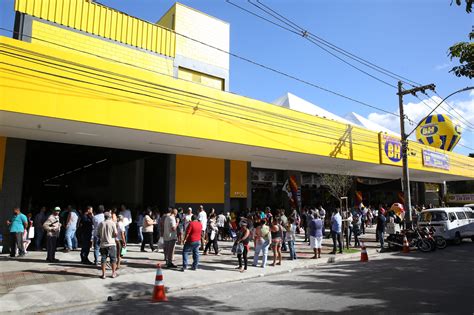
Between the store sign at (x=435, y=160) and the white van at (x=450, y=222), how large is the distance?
11105mm

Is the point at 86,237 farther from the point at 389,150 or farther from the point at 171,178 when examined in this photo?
the point at 389,150

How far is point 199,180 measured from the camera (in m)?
19.4

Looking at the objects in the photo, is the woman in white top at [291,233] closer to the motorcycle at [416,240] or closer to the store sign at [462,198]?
the motorcycle at [416,240]

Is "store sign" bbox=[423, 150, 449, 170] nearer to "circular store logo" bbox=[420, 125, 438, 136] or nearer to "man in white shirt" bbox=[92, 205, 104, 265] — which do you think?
"circular store logo" bbox=[420, 125, 438, 136]

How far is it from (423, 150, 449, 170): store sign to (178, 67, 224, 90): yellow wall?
1843 cm

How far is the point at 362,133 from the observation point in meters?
22.8

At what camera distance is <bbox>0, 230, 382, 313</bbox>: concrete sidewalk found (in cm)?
762

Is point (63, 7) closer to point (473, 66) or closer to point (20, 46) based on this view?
point (20, 46)

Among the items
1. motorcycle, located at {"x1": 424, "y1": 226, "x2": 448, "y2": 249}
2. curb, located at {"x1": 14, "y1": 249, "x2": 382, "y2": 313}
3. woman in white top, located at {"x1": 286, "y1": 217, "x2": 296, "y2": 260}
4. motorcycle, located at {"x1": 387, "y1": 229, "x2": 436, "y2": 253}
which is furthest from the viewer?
motorcycle, located at {"x1": 424, "y1": 226, "x2": 448, "y2": 249}

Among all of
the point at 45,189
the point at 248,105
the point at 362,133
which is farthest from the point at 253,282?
the point at 45,189

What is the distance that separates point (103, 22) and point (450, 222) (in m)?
18.3

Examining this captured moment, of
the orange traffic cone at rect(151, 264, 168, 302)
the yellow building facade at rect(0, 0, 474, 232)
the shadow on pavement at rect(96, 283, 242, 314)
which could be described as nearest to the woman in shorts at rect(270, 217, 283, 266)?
the shadow on pavement at rect(96, 283, 242, 314)

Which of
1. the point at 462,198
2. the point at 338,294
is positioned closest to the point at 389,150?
the point at 338,294

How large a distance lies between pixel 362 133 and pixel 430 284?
50.2 feet
